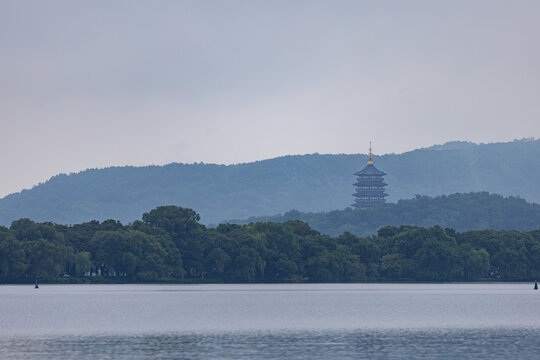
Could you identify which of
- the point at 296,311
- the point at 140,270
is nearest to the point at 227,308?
the point at 296,311

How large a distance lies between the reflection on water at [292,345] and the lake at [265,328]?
6 centimetres

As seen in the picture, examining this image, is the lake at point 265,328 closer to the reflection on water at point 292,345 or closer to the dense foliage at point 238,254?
the reflection on water at point 292,345

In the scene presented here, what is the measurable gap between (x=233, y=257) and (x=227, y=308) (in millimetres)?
67084

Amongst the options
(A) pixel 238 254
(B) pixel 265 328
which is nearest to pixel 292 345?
(B) pixel 265 328

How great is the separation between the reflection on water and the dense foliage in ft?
293

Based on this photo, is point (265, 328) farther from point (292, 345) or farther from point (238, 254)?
point (238, 254)

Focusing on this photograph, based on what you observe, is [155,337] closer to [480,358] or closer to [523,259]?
[480,358]

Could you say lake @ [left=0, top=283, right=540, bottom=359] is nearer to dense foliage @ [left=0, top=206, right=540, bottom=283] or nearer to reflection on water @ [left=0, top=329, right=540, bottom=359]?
reflection on water @ [left=0, top=329, right=540, bottom=359]

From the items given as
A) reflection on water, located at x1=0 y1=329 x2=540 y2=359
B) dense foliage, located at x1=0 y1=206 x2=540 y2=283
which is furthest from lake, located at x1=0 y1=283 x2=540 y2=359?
dense foliage, located at x1=0 y1=206 x2=540 y2=283

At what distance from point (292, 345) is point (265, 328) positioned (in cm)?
1369

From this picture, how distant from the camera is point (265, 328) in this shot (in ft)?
250

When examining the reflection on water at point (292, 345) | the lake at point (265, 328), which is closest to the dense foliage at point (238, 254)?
the lake at point (265, 328)

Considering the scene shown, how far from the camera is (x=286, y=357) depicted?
184 ft

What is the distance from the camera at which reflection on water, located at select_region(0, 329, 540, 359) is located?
188 feet
